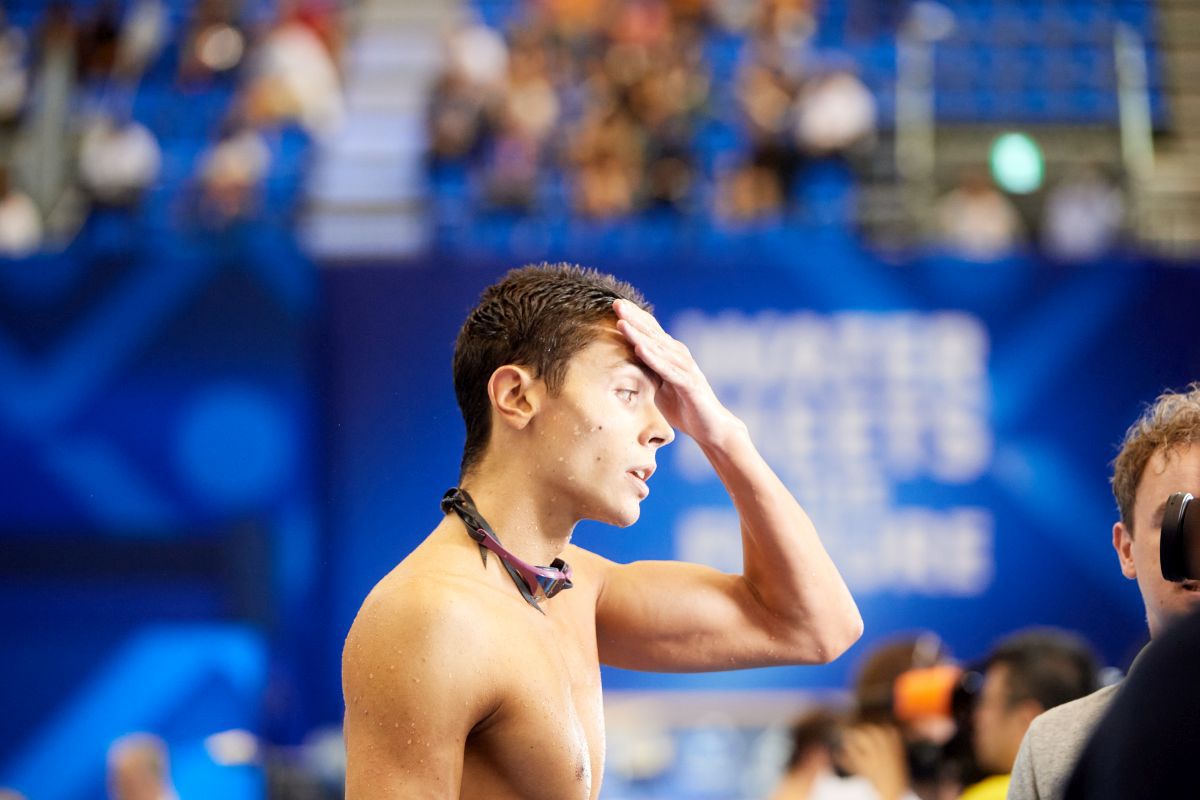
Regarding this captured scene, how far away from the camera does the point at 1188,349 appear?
8.30 m

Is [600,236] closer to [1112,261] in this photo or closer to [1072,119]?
[1112,261]

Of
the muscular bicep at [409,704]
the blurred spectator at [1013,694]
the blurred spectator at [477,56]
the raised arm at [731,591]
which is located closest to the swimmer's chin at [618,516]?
the raised arm at [731,591]

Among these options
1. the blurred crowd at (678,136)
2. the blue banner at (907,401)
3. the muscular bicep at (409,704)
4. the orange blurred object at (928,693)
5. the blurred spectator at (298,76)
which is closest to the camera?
the muscular bicep at (409,704)

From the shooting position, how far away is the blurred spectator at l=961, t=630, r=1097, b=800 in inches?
125

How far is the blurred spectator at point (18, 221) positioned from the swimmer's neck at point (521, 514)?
27.7 ft

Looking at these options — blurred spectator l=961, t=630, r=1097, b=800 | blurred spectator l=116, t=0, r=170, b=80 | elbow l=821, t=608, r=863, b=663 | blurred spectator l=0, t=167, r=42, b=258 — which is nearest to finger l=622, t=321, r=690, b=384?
elbow l=821, t=608, r=863, b=663

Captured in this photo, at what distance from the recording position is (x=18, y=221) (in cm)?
1019

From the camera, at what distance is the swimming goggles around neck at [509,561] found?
7.16ft

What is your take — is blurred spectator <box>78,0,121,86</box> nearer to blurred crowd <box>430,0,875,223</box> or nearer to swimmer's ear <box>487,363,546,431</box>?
blurred crowd <box>430,0,875,223</box>

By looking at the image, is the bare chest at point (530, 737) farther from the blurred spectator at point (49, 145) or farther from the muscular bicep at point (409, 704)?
the blurred spectator at point (49, 145)

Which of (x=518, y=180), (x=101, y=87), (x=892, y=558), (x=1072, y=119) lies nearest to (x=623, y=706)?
(x=892, y=558)

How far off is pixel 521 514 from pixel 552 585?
0.37ft

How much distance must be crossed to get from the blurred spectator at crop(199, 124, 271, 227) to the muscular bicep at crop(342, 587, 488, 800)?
8530 mm

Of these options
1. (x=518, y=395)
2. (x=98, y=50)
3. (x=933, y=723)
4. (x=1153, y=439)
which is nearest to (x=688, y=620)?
(x=518, y=395)
